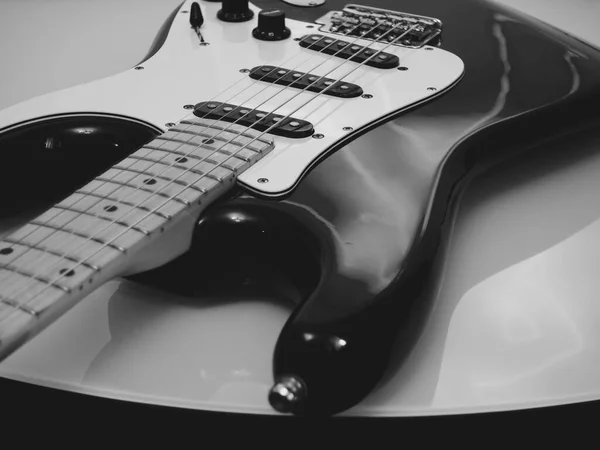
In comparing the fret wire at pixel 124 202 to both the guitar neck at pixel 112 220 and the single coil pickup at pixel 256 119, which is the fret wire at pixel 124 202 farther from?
the single coil pickup at pixel 256 119

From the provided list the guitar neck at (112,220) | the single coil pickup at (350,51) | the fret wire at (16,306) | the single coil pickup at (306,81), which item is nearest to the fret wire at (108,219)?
the guitar neck at (112,220)

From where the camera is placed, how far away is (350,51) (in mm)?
940

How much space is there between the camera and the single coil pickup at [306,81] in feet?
2.75

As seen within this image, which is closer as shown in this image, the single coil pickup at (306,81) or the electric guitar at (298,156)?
the electric guitar at (298,156)

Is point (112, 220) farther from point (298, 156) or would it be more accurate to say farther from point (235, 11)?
point (235, 11)

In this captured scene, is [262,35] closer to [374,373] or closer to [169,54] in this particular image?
[169,54]

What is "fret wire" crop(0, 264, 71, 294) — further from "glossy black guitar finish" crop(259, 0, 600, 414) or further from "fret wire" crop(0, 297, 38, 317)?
"glossy black guitar finish" crop(259, 0, 600, 414)

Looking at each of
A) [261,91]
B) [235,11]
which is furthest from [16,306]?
[235,11]

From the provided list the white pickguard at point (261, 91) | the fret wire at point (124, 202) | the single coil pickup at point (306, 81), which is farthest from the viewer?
the single coil pickup at point (306, 81)

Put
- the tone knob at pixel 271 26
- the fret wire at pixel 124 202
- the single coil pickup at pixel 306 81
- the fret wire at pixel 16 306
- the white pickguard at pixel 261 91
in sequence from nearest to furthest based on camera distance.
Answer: the fret wire at pixel 16 306, the fret wire at pixel 124 202, the white pickguard at pixel 261 91, the single coil pickup at pixel 306 81, the tone knob at pixel 271 26

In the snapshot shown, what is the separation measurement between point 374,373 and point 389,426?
4 cm

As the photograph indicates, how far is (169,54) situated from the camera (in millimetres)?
960

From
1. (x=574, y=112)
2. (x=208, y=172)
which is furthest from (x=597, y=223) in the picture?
(x=208, y=172)

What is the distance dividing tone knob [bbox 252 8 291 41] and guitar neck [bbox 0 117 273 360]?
0.28 meters
